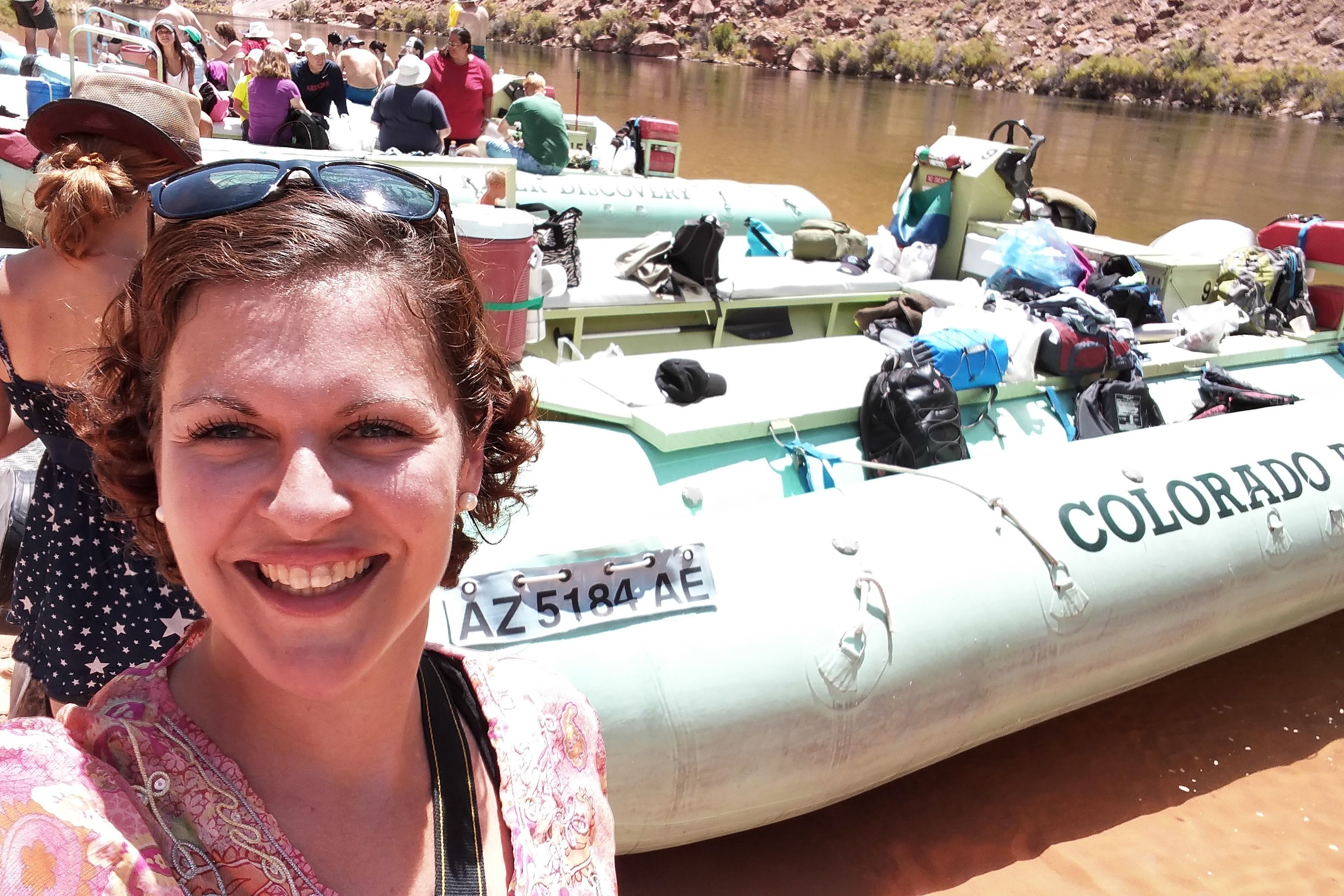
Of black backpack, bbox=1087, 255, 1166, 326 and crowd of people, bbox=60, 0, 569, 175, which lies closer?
black backpack, bbox=1087, 255, 1166, 326

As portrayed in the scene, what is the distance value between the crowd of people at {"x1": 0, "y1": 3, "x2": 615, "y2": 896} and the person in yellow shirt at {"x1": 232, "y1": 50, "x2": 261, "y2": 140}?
793 cm

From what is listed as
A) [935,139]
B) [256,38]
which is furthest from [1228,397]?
[935,139]

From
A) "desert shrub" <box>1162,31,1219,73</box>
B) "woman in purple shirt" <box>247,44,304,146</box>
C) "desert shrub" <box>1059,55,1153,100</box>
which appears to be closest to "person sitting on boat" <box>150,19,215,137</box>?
"woman in purple shirt" <box>247,44,304,146</box>

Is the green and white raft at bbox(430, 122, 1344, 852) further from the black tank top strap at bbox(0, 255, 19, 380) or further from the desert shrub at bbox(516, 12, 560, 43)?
the desert shrub at bbox(516, 12, 560, 43)

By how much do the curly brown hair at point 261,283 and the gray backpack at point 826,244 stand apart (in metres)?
5.22

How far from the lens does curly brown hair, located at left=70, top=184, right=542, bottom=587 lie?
32.6 inches

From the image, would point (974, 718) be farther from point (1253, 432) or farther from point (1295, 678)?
point (1295, 678)

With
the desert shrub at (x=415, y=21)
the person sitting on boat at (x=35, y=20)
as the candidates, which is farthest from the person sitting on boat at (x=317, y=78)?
the desert shrub at (x=415, y=21)

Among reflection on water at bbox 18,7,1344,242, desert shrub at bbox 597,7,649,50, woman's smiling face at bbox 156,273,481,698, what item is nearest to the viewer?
woman's smiling face at bbox 156,273,481,698

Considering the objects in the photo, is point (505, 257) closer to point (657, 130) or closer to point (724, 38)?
point (657, 130)

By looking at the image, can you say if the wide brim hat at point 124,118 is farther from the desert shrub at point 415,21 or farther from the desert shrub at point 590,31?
the desert shrub at point 415,21

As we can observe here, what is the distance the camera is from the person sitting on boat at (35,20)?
399 inches

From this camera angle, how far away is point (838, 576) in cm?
265

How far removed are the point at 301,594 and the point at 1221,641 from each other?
140 inches
